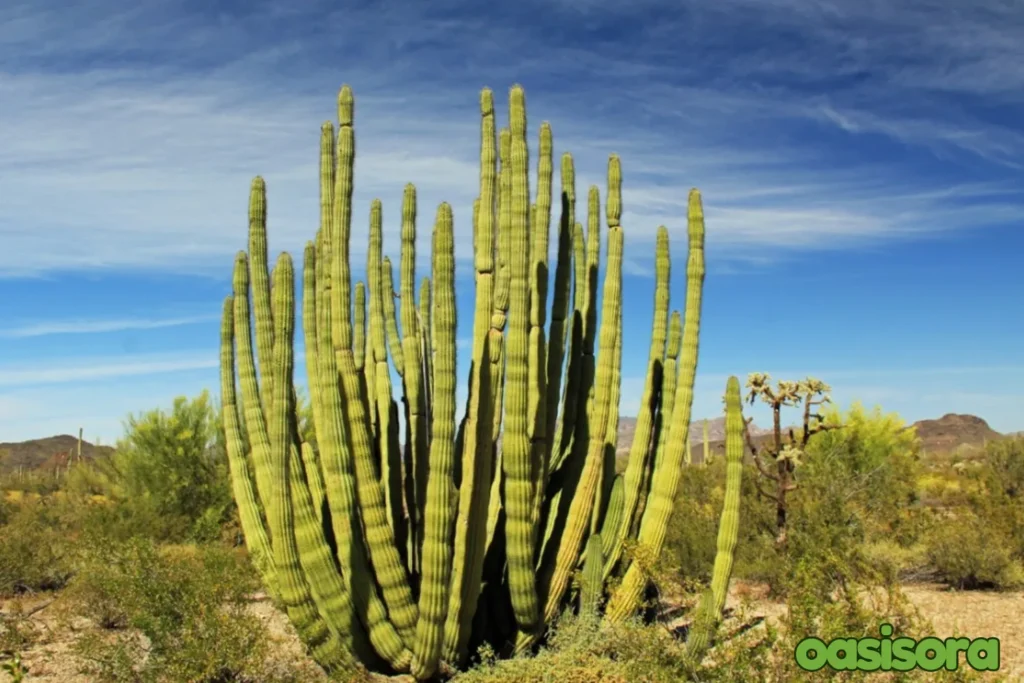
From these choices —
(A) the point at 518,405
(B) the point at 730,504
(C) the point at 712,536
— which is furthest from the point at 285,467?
(C) the point at 712,536

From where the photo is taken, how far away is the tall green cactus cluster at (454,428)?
22.1 feet

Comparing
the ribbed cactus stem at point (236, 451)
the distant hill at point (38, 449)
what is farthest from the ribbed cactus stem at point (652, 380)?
the distant hill at point (38, 449)

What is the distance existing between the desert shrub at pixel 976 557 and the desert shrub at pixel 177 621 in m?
9.68

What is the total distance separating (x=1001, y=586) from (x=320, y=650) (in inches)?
401

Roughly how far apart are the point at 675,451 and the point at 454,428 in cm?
213

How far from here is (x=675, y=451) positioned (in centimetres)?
778

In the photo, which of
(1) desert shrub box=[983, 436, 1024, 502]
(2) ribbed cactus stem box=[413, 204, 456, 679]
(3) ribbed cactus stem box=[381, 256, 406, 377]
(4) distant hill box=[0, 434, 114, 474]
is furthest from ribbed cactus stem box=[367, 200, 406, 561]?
(4) distant hill box=[0, 434, 114, 474]

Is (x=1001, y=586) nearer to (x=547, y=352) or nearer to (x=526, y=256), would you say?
(x=547, y=352)

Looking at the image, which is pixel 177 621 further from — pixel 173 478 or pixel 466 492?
pixel 173 478

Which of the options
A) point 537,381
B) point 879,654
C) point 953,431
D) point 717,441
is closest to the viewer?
point 879,654

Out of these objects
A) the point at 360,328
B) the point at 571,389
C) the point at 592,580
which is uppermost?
the point at 360,328

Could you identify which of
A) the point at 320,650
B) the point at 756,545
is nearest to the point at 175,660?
the point at 320,650

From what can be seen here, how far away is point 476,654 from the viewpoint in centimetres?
755

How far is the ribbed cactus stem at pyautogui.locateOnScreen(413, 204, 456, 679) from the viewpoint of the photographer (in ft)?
21.4
